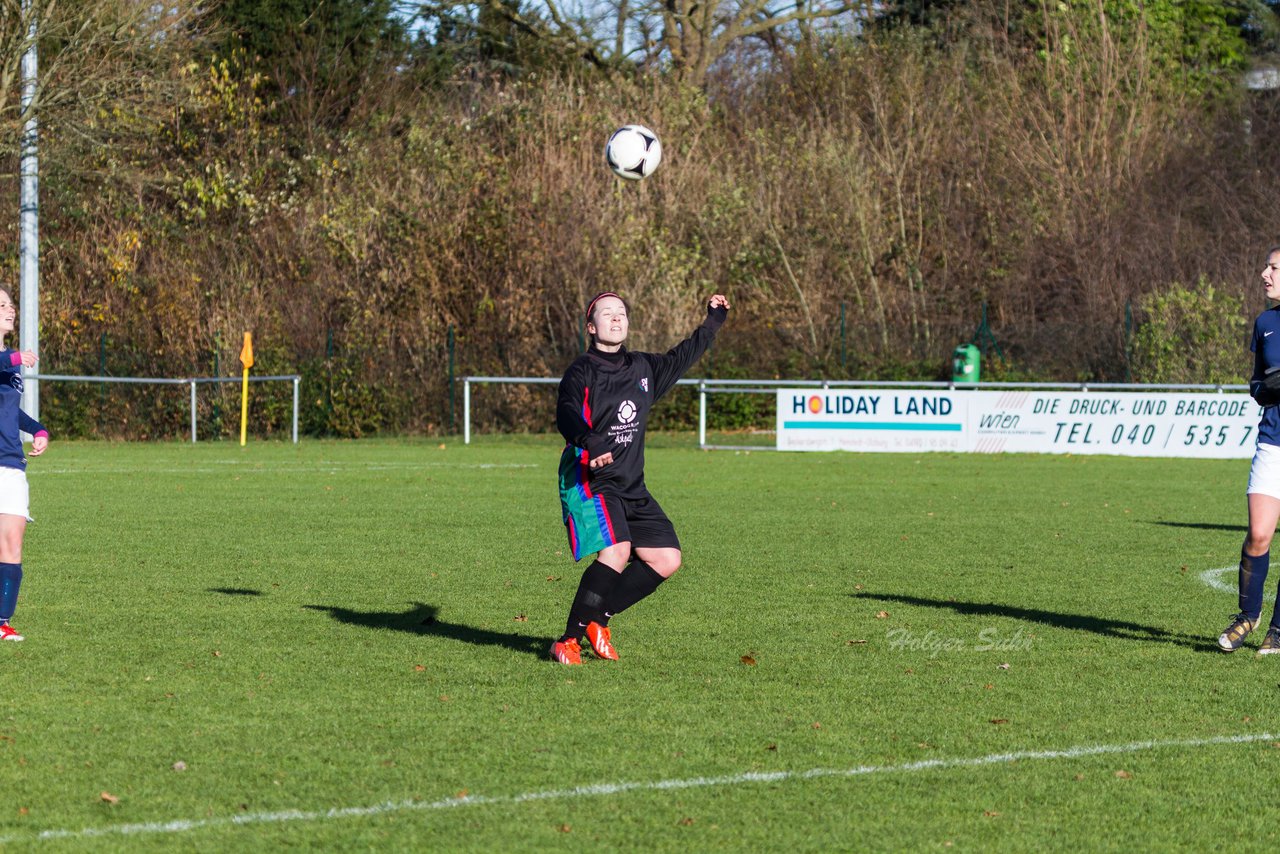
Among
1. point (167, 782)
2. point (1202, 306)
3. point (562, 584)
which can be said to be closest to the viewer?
point (167, 782)

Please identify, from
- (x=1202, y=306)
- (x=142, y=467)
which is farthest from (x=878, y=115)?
(x=142, y=467)

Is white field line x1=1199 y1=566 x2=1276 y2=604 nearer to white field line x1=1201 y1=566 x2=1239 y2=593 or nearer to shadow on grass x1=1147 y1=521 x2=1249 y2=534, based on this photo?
white field line x1=1201 y1=566 x2=1239 y2=593

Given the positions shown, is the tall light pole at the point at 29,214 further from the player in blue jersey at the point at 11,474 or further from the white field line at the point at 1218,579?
the white field line at the point at 1218,579

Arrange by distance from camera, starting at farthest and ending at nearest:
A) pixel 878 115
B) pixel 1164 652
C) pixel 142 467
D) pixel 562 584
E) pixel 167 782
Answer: pixel 878 115, pixel 142 467, pixel 562 584, pixel 1164 652, pixel 167 782

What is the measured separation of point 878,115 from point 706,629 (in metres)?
30.9

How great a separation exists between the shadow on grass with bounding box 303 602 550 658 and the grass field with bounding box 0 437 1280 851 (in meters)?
0.04

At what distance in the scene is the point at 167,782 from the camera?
528 cm

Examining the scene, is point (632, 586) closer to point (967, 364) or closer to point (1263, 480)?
point (1263, 480)

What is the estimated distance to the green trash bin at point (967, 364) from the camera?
96.2 feet

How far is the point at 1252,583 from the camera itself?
789 cm

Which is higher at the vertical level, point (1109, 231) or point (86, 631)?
point (1109, 231)

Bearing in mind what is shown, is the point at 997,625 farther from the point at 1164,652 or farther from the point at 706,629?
the point at 706,629

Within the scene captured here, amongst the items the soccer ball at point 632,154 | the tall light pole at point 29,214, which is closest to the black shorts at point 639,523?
the soccer ball at point 632,154

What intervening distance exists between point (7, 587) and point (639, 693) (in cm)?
336
